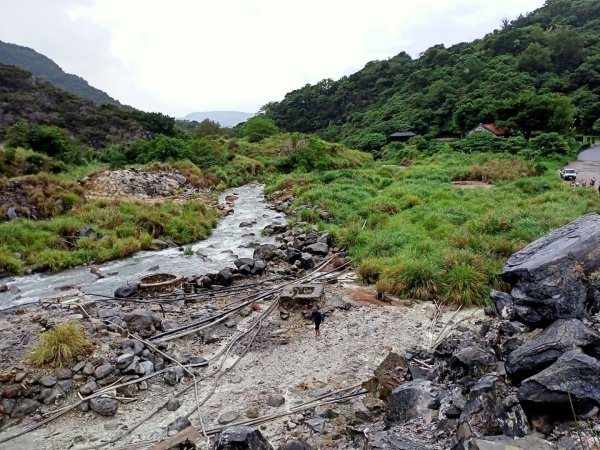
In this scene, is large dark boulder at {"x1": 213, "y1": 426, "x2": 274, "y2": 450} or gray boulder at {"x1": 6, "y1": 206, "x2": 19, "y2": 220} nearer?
large dark boulder at {"x1": 213, "y1": 426, "x2": 274, "y2": 450}

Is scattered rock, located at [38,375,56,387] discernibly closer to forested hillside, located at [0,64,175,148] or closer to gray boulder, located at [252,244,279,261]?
gray boulder, located at [252,244,279,261]

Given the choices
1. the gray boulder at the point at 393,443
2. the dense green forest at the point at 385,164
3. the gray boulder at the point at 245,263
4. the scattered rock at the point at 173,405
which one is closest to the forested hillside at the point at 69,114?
the dense green forest at the point at 385,164

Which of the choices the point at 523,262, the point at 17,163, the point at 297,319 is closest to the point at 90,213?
the point at 17,163

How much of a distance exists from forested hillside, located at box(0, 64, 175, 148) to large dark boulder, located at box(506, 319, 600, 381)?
60409 mm

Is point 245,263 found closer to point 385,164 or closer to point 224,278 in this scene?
point 224,278

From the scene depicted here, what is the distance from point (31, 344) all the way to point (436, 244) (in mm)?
11813

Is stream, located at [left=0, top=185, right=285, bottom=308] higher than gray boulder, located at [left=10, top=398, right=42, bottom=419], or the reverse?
stream, located at [left=0, top=185, right=285, bottom=308]

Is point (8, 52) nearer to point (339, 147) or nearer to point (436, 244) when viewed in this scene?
point (339, 147)

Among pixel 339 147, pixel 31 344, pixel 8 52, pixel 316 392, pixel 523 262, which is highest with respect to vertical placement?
pixel 8 52

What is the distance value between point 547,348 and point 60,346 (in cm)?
830

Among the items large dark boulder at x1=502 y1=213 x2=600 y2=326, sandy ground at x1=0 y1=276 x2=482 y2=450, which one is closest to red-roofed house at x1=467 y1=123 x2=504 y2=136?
sandy ground at x1=0 y1=276 x2=482 y2=450

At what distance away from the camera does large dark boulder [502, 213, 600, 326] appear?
598cm

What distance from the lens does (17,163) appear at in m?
26.5

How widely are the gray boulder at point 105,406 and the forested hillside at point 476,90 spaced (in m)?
47.1
